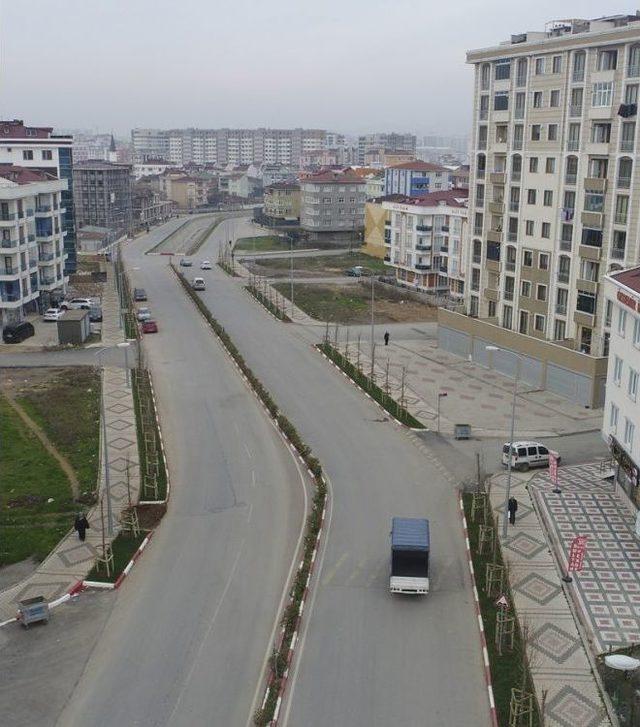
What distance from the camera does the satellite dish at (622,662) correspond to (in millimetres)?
20688

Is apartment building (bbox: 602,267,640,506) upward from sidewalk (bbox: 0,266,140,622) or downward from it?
upward

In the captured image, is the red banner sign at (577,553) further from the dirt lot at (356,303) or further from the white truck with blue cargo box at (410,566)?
the dirt lot at (356,303)

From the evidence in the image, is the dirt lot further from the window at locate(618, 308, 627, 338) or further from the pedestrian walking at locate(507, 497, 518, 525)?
the pedestrian walking at locate(507, 497, 518, 525)

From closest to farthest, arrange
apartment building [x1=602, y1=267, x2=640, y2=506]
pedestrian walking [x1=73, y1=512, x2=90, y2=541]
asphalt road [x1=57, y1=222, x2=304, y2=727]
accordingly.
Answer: asphalt road [x1=57, y1=222, x2=304, y2=727] → pedestrian walking [x1=73, y1=512, x2=90, y2=541] → apartment building [x1=602, y1=267, x2=640, y2=506]

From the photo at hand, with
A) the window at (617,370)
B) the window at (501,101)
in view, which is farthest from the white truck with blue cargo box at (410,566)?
the window at (501,101)

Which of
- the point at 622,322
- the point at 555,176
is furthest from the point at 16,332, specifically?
the point at 622,322

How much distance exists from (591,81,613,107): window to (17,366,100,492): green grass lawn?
32663mm

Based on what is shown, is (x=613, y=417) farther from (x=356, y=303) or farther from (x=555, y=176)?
(x=356, y=303)

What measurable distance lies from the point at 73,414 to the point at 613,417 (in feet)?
87.3

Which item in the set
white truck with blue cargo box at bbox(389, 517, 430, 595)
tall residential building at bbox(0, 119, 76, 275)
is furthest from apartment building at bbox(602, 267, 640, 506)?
tall residential building at bbox(0, 119, 76, 275)

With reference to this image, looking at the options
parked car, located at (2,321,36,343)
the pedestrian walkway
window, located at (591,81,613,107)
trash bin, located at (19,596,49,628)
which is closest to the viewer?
the pedestrian walkway

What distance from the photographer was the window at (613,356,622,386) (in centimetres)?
3394

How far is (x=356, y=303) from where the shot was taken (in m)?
79.8

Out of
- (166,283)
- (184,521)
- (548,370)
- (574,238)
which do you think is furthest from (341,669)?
(166,283)
